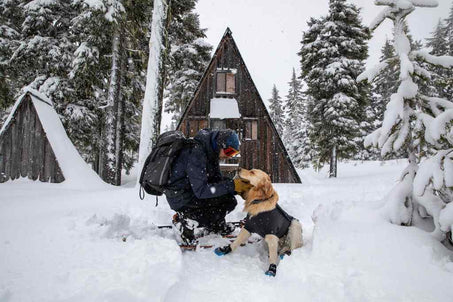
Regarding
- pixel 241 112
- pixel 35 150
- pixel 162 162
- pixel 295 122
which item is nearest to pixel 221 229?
pixel 162 162

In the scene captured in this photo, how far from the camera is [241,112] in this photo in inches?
544

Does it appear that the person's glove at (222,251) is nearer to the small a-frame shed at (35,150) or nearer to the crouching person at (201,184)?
the crouching person at (201,184)

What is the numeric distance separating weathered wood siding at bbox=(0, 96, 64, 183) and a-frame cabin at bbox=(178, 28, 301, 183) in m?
6.69

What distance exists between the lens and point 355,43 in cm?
1681

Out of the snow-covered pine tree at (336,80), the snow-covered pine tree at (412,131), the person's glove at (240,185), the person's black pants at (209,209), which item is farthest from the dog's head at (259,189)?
the snow-covered pine tree at (336,80)

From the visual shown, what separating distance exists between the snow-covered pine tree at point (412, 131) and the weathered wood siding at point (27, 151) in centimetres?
892

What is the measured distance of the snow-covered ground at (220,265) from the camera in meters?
2.21

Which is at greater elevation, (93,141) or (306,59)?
(306,59)

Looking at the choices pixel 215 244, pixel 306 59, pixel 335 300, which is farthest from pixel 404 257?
pixel 306 59

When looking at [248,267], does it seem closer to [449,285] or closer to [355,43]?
[449,285]

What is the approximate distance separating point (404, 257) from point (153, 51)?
8.67 m

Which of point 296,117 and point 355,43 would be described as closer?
point 355,43

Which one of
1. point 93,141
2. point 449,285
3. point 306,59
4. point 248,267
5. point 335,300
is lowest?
point 248,267

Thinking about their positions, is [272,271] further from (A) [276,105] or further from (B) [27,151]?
(A) [276,105]
